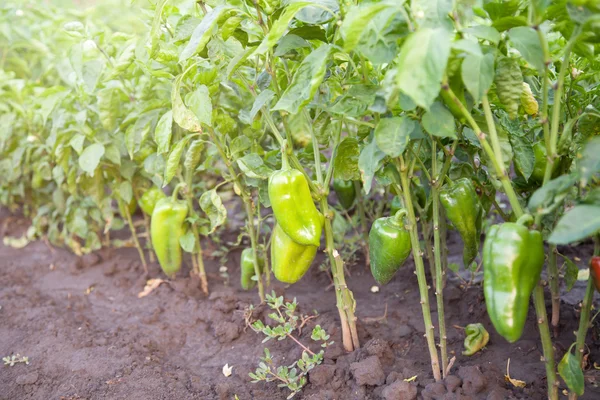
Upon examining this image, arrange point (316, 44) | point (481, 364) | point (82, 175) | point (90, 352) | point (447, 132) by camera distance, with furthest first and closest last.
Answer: point (82, 175), point (90, 352), point (481, 364), point (316, 44), point (447, 132)

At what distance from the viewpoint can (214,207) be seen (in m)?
2.43

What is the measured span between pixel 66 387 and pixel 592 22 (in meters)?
2.25

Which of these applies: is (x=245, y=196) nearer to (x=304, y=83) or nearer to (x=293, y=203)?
(x=293, y=203)

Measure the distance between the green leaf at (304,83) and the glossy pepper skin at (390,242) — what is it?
535mm

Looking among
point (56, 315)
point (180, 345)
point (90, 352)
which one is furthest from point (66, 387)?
point (56, 315)

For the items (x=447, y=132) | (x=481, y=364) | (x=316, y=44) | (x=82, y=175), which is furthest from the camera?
(x=82, y=175)

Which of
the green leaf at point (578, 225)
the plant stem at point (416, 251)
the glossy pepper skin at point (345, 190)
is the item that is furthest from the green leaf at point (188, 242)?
the green leaf at point (578, 225)

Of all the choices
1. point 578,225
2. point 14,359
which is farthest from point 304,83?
point 14,359

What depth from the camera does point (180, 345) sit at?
104 inches

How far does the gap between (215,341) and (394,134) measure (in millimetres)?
1529

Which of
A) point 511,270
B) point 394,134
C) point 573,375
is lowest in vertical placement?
point 573,375

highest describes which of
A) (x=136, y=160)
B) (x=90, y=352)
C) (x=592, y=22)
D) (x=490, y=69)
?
(x=592, y=22)

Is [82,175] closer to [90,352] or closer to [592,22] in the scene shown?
[90,352]

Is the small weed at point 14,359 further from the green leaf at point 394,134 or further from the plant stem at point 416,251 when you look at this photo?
the green leaf at point 394,134
